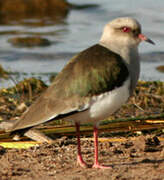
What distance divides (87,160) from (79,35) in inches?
277

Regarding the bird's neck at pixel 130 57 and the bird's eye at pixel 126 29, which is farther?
the bird's eye at pixel 126 29

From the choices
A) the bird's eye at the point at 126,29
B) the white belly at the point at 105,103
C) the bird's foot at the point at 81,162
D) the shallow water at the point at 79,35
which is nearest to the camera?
the white belly at the point at 105,103

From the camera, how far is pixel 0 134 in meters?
5.59

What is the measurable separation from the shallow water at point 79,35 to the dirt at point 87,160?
352cm

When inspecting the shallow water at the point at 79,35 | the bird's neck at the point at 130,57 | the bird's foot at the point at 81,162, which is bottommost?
the bird's foot at the point at 81,162

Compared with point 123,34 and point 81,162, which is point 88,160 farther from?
point 123,34

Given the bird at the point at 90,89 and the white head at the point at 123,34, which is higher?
the white head at the point at 123,34

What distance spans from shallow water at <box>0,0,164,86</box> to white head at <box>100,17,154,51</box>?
12.6 feet

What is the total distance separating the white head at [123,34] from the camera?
4.78 meters

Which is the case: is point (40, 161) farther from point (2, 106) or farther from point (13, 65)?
point (13, 65)

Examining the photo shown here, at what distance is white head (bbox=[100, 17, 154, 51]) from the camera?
4.78m

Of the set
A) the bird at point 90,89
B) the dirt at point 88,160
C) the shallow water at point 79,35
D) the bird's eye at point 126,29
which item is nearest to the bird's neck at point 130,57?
the bird at point 90,89

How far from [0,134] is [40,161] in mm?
887

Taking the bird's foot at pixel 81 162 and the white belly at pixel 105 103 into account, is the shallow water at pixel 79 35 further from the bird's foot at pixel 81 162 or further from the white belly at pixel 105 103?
the white belly at pixel 105 103
